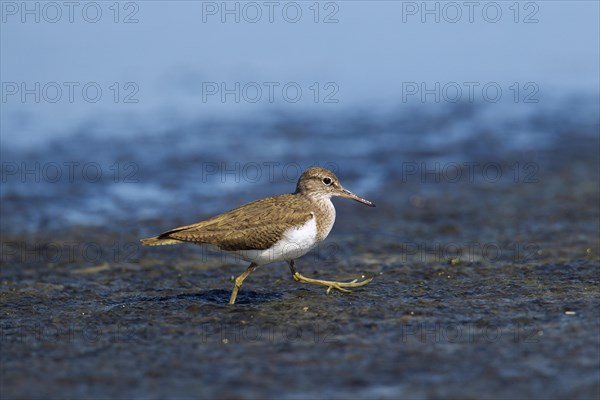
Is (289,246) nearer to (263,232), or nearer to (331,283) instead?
(263,232)

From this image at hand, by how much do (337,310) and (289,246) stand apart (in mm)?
820

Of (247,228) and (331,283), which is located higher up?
(247,228)

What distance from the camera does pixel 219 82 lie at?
2242 centimetres

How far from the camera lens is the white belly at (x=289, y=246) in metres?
9.45


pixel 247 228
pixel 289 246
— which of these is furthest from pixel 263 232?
pixel 289 246

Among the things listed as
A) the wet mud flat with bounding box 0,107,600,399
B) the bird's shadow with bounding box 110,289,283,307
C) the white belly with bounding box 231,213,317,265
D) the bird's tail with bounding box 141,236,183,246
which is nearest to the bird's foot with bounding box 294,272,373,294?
the wet mud flat with bounding box 0,107,600,399

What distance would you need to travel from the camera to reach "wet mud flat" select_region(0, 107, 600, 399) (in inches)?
281

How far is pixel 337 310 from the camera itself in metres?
9.16

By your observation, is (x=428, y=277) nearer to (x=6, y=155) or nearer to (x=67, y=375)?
(x=67, y=375)

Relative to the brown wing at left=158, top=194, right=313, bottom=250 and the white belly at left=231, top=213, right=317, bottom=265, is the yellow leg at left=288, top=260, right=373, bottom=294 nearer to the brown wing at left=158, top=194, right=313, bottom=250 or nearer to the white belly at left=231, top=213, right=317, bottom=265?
the white belly at left=231, top=213, right=317, bottom=265

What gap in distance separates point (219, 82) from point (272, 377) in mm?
15848

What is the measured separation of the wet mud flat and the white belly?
480 mm

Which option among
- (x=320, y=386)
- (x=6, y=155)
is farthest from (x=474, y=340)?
(x=6, y=155)

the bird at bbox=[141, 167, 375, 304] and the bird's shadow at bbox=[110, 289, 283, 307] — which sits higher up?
the bird at bbox=[141, 167, 375, 304]
